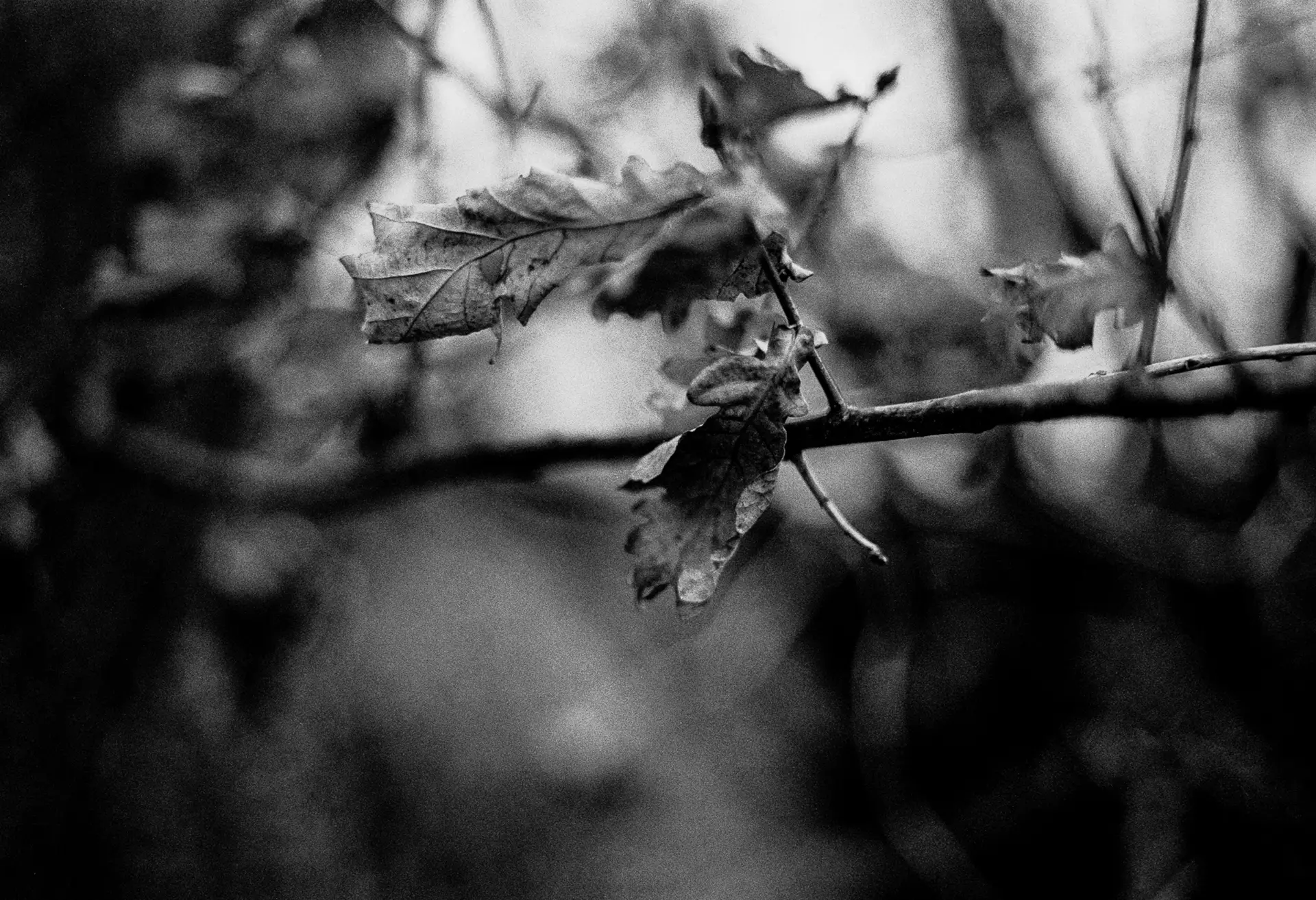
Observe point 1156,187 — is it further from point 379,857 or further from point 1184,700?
point 379,857

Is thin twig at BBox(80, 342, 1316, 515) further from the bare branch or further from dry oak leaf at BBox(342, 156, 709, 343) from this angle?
dry oak leaf at BBox(342, 156, 709, 343)

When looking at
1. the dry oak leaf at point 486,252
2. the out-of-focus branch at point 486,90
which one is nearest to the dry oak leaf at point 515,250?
the dry oak leaf at point 486,252

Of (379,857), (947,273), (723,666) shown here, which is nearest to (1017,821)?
(723,666)

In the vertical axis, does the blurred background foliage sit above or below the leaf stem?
below

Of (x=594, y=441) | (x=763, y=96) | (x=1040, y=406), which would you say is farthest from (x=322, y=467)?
(x=1040, y=406)

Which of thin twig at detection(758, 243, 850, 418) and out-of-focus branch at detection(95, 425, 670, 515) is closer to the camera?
thin twig at detection(758, 243, 850, 418)

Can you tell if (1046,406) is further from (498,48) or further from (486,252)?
(498,48)

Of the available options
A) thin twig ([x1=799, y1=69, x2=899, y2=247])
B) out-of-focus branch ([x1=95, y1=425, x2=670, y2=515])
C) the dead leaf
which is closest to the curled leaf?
thin twig ([x1=799, y1=69, x2=899, y2=247])
